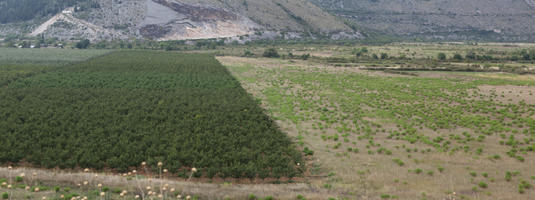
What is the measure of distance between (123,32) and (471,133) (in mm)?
132771

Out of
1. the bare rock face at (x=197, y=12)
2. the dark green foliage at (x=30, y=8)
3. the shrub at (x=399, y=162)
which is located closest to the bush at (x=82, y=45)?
the dark green foliage at (x=30, y=8)

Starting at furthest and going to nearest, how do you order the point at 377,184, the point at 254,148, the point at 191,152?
the point at 254,148, the point at 191,152, the point at 377,184

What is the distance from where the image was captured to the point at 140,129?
23.1 metres

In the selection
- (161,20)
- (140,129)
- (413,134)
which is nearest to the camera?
(140,129)

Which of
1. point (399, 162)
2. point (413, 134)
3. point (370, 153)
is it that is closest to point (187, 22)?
point (413, 134)

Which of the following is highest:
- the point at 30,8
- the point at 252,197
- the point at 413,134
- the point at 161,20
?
the point at 30,8

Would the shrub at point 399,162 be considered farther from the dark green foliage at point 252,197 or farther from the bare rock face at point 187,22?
the bare rock face at point 187,22

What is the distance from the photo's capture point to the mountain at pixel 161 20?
13475cm

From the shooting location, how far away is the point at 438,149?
22906mm

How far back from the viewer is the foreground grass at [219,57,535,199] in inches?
704

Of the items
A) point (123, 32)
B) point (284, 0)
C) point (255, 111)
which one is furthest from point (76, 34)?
point (255, 111)

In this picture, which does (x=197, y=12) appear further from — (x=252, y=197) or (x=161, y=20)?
(x=252, y=197)

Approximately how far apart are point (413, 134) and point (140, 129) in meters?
20.1

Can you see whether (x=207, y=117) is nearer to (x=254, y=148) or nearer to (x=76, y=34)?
(x=254, y=148)
